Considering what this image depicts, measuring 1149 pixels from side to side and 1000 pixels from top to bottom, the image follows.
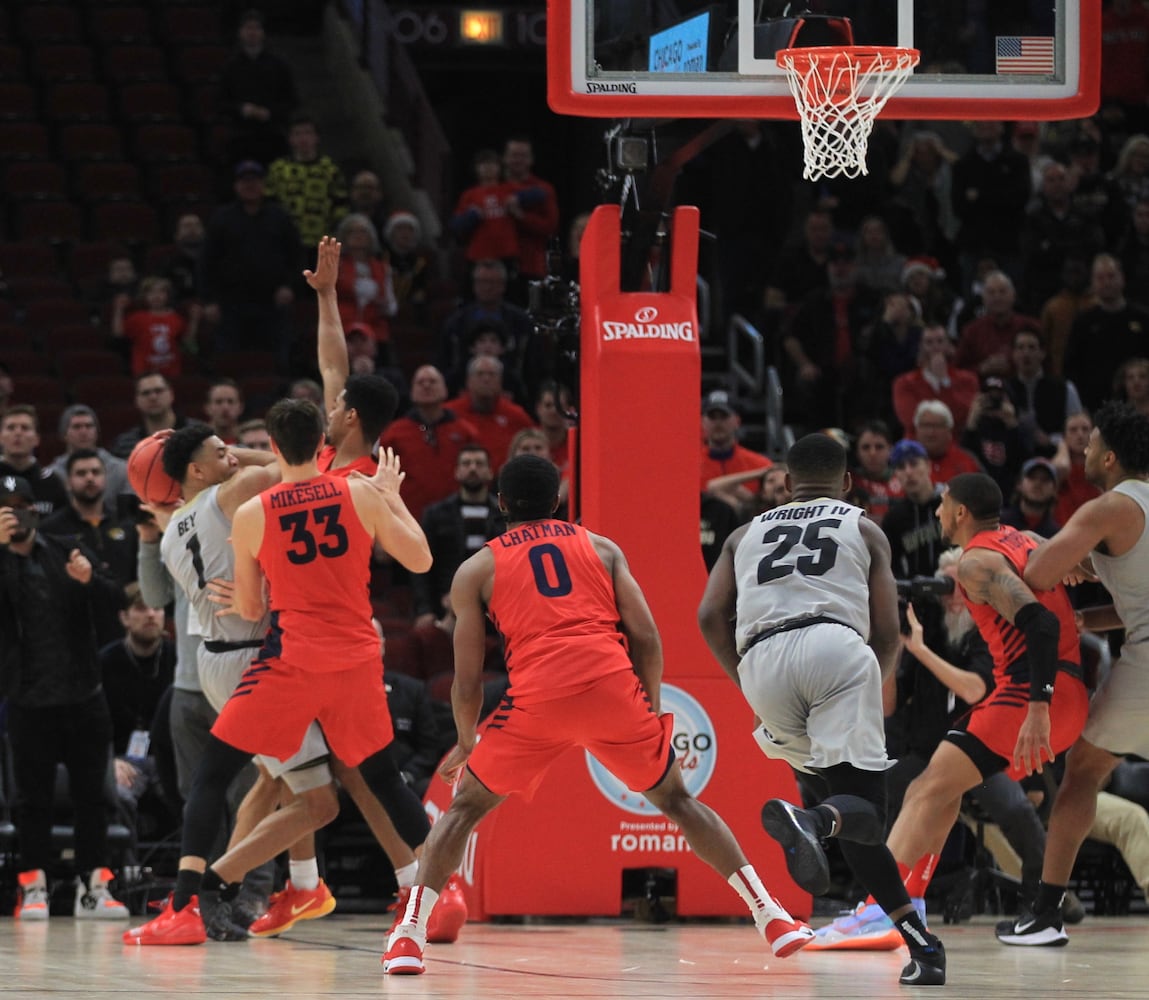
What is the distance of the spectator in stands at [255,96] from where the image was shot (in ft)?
54.3

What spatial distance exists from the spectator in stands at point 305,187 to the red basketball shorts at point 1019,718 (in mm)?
9360

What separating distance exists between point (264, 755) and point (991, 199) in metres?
10.0

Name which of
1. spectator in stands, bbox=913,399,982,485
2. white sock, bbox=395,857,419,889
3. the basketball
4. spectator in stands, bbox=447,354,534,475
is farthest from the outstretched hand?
spectator in stands, bbox=913,399,982,485

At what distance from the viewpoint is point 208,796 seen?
807 cm

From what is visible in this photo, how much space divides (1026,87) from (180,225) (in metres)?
9.31

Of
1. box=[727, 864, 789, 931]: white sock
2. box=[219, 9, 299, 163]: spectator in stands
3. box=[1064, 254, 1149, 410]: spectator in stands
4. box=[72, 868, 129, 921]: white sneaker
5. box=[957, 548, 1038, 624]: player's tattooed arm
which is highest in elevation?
box=[219, 9, 299, 163]: spectator in stands

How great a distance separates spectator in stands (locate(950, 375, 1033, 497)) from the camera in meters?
13.4

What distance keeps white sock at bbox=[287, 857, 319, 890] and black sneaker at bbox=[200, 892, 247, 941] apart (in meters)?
0.30

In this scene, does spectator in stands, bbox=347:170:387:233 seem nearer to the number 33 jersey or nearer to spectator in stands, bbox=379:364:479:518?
spectator in stands, bbox=379:364:479:518

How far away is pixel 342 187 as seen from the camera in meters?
16.4

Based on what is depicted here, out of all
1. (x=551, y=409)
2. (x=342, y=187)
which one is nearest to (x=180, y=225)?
(x=342, y=187)

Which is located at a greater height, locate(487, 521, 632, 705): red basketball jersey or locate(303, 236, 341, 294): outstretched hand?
locate(303, 236, 341, 294): outstretched hand

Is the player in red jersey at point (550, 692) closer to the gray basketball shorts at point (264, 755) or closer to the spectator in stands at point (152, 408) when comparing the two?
the gray basketball shorts at point (264, 755)

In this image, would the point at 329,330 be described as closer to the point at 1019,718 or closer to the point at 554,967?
the point at 554,967
